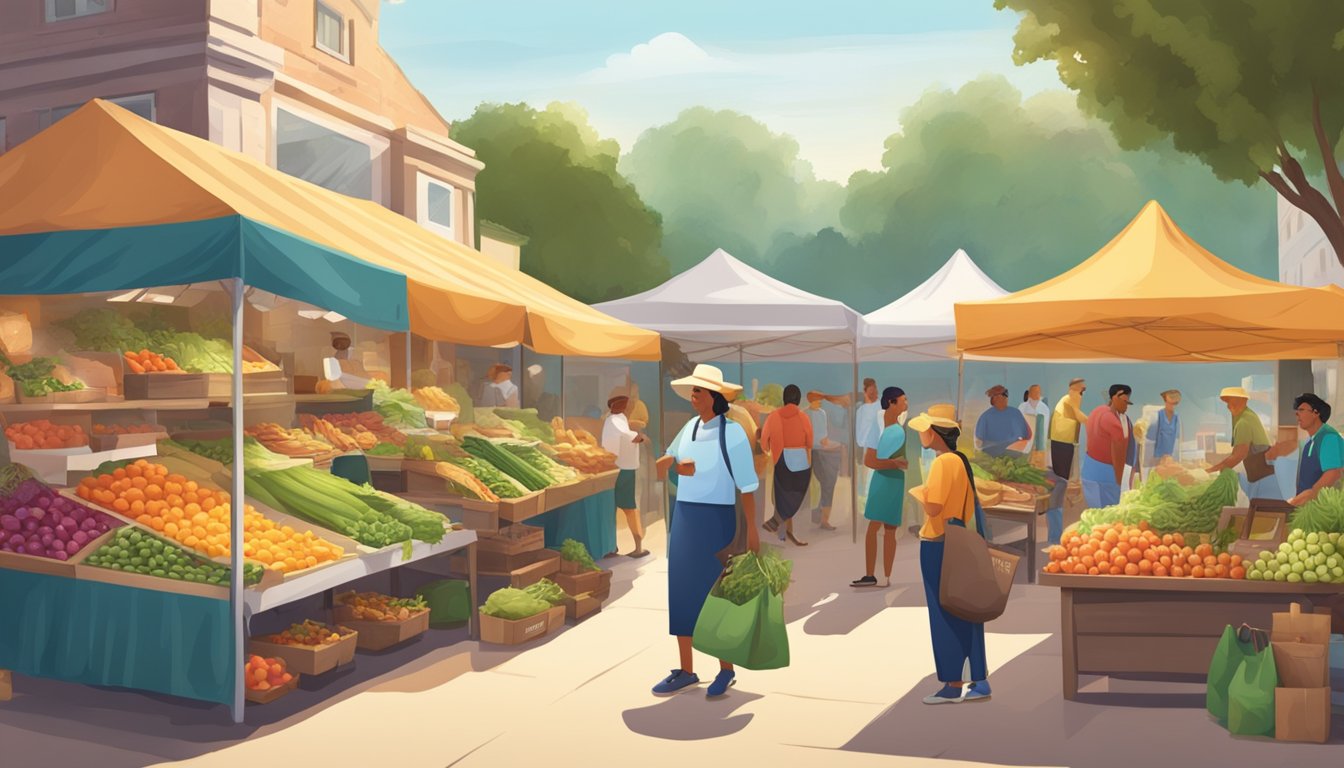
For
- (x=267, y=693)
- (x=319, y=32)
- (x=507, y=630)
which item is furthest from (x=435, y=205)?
(x=267, y=693)

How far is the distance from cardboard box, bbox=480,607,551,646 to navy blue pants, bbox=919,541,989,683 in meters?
3.13

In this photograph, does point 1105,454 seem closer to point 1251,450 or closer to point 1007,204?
point 1251,450

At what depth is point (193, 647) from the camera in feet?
19.1

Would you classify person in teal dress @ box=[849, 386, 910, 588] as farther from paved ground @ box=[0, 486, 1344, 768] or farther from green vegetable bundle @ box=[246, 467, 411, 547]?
green vegetable bundle @ box=[246, 467, 411, 547]

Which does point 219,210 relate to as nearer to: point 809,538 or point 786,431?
point 786,431

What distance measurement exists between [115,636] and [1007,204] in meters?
79.6

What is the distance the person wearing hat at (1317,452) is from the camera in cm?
729

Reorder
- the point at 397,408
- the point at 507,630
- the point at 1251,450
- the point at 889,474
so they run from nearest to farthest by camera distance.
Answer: the point at 507,630, the point at 889,474, the point at 1251,450, the point at 397,408

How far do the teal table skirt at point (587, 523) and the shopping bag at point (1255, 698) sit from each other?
5.96m

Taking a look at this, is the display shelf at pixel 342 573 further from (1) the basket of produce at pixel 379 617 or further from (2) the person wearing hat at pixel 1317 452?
(2) the person wearing hat at pixel 1317 452

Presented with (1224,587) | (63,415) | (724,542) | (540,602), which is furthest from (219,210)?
(1224,587)

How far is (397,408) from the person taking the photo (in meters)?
10.5

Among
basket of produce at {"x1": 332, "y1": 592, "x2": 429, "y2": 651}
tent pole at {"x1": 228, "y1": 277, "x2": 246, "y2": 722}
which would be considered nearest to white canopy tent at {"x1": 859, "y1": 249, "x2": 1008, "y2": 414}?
basket of produce at {"x1": 332, "y1": 592, "x2": 429, "y2": 651}

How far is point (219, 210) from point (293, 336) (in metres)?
9.22
